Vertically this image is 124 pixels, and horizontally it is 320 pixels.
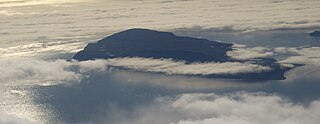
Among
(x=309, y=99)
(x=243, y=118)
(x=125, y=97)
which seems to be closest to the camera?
(x=243, y=118)

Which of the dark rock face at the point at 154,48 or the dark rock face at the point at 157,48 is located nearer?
the dark rock face at the point at 157,48

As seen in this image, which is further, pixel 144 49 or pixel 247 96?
pixel 144 49

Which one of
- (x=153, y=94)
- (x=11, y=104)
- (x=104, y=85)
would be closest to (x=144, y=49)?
(x=104, y=85)

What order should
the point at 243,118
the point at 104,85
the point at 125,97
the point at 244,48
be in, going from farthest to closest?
1. the point at 244,48
2. the point at 104,85
3. the point at 125,97
4. the point at 243,118

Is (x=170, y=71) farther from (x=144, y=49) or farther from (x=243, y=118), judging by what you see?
(x=243, y=118)

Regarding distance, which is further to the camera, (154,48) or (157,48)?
(154,48)

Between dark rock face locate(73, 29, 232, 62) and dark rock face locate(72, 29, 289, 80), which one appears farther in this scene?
dark rock face locate(73, 29, 232, 62)
